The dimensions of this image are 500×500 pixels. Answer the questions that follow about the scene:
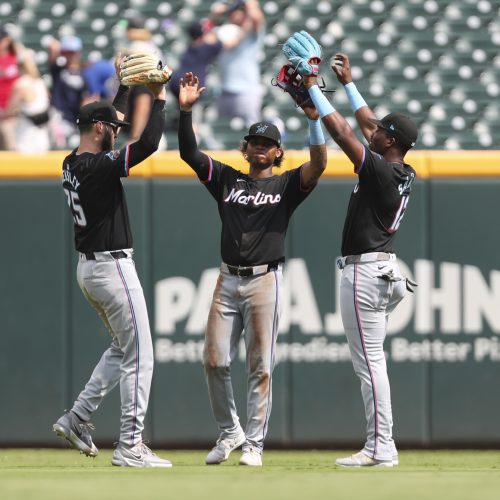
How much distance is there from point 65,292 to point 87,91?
2333 millimetres

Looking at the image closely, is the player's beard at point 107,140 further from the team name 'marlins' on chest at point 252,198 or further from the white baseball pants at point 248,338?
the white baseball pants at point 248,338

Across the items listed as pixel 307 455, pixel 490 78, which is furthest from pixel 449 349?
pixel 490 78

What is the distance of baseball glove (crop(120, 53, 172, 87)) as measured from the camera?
593cm

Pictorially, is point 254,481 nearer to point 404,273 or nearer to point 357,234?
point 357,234

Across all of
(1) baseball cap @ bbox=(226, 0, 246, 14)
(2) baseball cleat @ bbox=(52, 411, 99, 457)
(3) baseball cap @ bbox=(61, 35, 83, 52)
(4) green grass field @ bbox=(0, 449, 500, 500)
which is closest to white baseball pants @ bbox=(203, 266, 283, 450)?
(4) green grass field @ bbox=(0, 449, 500, 500)

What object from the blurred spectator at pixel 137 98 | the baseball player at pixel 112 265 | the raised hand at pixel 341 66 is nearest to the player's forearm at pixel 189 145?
the baseball player at pixel 112 265

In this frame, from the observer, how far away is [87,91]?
9.55m

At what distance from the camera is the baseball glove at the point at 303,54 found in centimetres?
586

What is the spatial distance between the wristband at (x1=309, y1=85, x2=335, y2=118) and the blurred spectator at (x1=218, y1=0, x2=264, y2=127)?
141 inches

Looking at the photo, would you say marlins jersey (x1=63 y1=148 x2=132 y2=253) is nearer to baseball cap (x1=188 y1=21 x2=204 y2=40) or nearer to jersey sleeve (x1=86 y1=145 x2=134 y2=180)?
jersey sleeve (x1=86 y1=145 x2=134 y2=180)

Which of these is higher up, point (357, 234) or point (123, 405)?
point (357, 234)

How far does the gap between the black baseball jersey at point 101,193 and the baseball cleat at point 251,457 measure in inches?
44.1

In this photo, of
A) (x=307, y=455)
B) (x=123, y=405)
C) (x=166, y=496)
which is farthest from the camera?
(x=307, y=455)

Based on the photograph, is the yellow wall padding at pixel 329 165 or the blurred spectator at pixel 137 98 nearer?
the yellow wall padding at pixel 329 165
